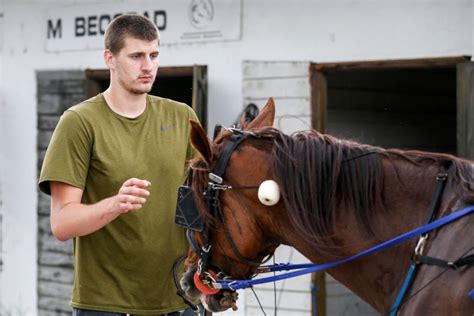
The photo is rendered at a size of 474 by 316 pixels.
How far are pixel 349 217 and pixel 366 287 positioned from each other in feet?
0.85

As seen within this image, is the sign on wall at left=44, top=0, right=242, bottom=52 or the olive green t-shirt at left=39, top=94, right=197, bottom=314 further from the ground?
the sign on wall at left=44, top=0, right=242, bottom=52

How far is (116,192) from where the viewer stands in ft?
13.1

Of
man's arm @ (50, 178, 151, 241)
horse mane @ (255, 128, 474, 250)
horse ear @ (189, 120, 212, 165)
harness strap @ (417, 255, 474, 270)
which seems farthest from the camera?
man's arm @ (50, 178, 151, 241)

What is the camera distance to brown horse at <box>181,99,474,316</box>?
320 cm

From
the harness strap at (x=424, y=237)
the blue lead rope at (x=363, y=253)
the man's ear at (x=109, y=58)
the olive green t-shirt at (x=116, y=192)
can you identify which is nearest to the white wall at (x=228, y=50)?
the olive green t-shirt at (x=116, y=192)

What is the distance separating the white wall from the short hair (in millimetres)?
3154

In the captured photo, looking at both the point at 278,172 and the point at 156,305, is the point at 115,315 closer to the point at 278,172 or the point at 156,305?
the point at 156,305

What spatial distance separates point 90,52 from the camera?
8586mm

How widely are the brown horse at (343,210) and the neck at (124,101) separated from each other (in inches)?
23.1

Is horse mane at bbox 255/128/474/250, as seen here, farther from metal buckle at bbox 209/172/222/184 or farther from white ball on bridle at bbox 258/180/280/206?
metal buckle at bbox 209/172/222/184

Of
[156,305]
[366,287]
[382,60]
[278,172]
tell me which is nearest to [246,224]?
[278,172]

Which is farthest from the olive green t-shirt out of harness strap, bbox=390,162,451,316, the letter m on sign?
the letter m on sign

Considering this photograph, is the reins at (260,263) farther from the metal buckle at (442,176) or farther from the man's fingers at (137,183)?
the man's fingers at (137,183)

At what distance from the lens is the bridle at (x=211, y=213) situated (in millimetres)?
3555
